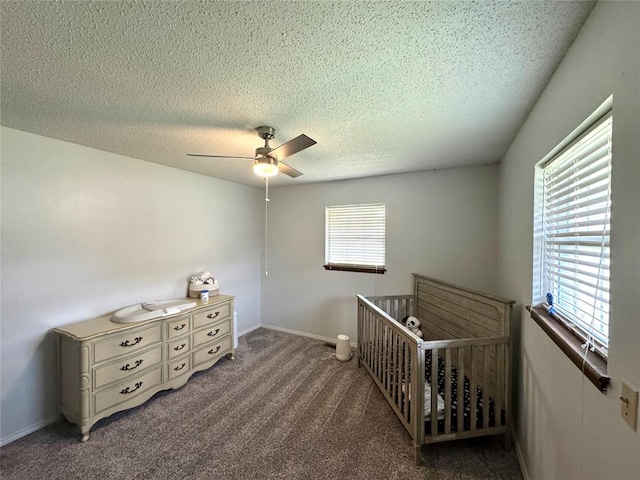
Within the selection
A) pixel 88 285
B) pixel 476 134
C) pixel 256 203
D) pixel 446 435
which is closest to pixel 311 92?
pixel 476 134

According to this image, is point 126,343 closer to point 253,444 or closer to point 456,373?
point 253,444

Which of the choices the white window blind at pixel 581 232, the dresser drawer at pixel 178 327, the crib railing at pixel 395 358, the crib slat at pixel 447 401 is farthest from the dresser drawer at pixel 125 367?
the white window blind at pixel 581 232

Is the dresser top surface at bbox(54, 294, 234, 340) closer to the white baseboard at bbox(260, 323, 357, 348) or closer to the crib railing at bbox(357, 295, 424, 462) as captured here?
the white baseboard at bbox(260, 323, 357, 348)

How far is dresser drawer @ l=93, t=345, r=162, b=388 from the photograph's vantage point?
1.95m

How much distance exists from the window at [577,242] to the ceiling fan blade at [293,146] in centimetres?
127

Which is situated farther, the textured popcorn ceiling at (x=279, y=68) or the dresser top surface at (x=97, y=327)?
the dresser top surface at (x=97, y=327)

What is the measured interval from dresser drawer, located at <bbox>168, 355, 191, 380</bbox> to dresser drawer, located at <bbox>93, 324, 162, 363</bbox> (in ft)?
1.02

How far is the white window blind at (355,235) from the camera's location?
3.35 m

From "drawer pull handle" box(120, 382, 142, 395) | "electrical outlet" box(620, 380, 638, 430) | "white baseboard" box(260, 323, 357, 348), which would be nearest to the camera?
"electrical outlet" box(620, 380, 638, 430)

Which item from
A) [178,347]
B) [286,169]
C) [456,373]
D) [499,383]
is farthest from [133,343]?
[499,383]

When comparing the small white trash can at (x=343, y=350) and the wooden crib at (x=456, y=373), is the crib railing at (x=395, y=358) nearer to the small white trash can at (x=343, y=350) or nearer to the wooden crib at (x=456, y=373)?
the wooden crib at (x=456, y=373)

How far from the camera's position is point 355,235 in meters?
3.51

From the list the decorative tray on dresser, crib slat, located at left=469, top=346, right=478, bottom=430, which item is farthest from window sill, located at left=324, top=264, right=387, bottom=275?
the decorative tray on dresser

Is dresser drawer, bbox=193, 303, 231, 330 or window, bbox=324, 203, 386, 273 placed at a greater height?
window, bbox=324, 203, 386, 273
